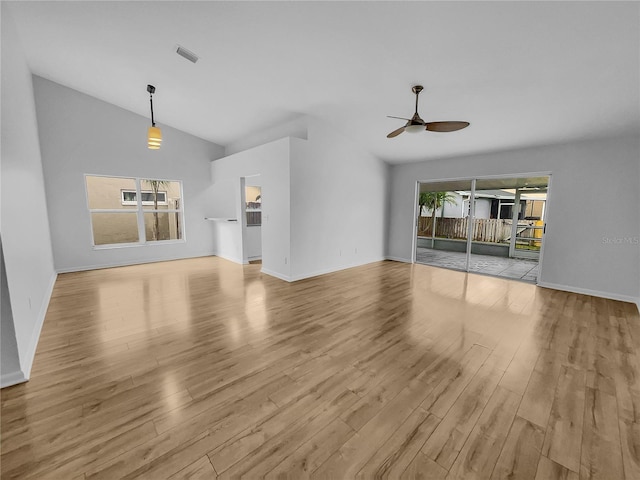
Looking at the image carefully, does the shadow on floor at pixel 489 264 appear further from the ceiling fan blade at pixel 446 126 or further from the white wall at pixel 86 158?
the white wall at pixel 86 158

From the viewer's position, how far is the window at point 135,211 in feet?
18.6

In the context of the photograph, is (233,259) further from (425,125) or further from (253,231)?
(425,125)

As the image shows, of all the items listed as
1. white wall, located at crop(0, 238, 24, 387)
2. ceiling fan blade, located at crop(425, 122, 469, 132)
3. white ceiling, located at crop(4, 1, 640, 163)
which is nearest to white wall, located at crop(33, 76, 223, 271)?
white ceiling, located at crop(4, 1, 640, 163)

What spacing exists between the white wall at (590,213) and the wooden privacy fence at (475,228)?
2.98 meters

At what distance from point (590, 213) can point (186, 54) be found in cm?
626

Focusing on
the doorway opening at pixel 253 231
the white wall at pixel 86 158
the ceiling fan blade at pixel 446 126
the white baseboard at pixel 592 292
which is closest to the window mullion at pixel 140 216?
the white wall at pixel 86 158

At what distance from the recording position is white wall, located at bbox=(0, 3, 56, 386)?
2.10 meters

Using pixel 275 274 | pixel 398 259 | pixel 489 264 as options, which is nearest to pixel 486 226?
pixel 489 264

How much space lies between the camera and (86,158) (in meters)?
5.16

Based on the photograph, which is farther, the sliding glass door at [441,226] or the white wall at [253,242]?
the sliding glass door at [441,226]

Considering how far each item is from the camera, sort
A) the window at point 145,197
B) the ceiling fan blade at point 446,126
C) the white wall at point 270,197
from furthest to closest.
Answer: the window at point 145,197
the white wall at point 270,197
the ceiling fan blade at point 446,126

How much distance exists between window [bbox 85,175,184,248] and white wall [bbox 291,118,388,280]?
353 cm

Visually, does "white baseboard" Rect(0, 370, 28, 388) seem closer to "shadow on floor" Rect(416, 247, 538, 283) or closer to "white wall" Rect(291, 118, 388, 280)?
"white wall" Rect(291, 118, 388, 280)

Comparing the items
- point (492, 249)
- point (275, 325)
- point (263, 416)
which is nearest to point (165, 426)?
point (263, 416)
